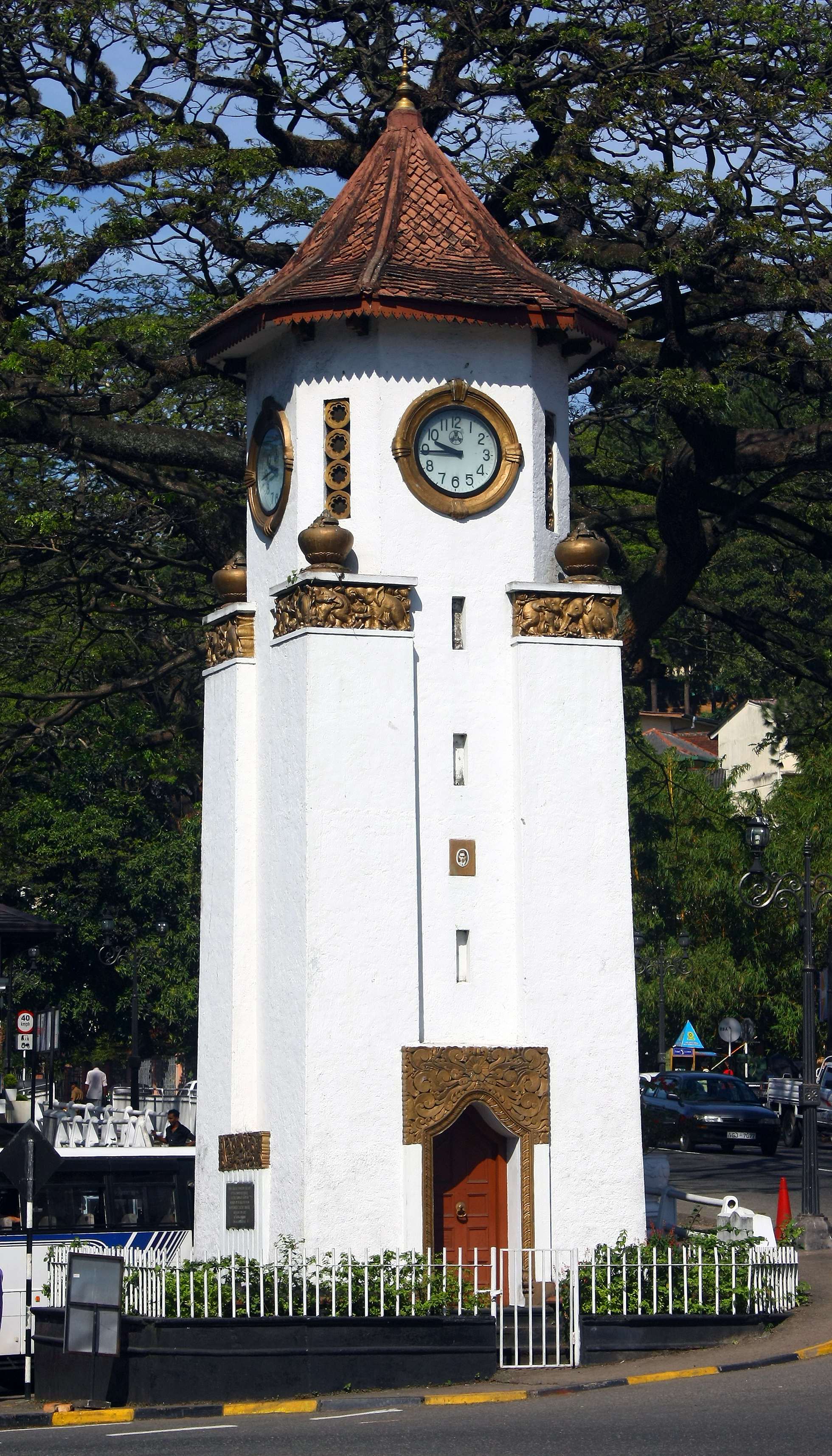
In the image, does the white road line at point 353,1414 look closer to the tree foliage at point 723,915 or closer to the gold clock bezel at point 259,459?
the gold clock bezel at point 259,459

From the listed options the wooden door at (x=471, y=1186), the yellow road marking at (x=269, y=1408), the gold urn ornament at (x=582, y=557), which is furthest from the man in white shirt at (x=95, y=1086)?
the yellow road marking at (x=269, y=1408)

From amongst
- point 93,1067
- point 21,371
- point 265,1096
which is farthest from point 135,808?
point 265,1096

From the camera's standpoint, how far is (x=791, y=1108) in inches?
1836

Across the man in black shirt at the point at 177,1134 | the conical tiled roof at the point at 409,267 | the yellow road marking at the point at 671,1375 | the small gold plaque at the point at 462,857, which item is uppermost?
the conical tiled roof at the point at 409,267

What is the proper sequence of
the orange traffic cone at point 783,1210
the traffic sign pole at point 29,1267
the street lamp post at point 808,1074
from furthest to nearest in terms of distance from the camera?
the street lamp post at point 808,1074 → the orange traffic cone at point 783,1210 → the traffic sign pole at point 29,1267

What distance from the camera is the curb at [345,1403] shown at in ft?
60.3

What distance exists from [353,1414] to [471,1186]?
4.41 metres

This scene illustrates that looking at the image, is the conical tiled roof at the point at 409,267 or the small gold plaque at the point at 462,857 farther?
the conical tiled roof at the point at 409,267

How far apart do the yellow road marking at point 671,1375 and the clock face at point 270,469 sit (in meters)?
10.4

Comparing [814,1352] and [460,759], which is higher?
[460,759]

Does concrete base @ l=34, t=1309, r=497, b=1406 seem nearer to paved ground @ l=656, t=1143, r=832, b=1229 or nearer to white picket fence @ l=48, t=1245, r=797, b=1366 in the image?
white picket fence @ l=48, t=1245, r=797, b=1366

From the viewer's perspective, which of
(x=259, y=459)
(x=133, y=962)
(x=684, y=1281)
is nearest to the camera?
(x=684, y=1281)

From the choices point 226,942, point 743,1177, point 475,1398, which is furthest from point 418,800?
point 743,1177

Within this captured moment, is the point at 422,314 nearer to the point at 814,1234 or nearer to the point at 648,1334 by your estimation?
the point at 648,1334
